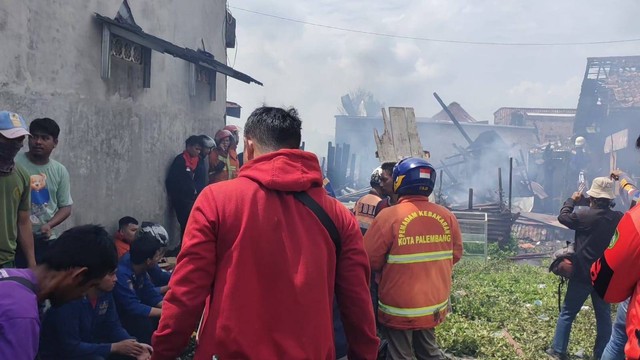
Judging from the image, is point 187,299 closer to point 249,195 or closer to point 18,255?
point 249,195

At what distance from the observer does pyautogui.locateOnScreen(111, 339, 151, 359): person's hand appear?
399 centimetres

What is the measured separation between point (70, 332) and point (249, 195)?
7.11 feet

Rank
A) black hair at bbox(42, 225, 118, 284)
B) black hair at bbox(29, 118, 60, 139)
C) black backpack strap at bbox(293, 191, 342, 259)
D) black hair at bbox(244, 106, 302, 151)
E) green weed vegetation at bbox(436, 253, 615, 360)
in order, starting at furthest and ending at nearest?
green weed vegetation at bbox(436, 253, 615, 360) < black hair at bbox(29, 118, 60, 139) < black hair at bbox(244, 106, 302, 151) < black backpack strap at bbox(293, 191, 342, 259) < black hair at bbox(42, 225, 118, 284)

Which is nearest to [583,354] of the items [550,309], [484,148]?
[550,309]

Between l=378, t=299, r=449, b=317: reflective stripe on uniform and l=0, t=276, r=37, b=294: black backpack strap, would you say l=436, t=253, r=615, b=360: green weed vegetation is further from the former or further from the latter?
l=0, t=276, r=37, b=294: black backpack strap

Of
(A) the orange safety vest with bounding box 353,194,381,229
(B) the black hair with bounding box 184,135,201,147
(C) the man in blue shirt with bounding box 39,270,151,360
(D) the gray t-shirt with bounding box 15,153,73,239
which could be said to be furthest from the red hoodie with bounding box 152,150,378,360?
(B) the black hair with bounding box 184,135,201,147

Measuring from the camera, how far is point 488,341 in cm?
647

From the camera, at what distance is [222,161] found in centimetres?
949

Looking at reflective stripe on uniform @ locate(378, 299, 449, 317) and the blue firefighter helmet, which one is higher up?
the blue firefighter helmet

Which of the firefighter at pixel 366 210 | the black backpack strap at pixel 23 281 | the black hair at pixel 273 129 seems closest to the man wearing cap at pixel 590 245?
the firefighter at pixel 366 210

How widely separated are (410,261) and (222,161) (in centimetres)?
593

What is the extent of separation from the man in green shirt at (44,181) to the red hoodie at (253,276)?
9.74 ft

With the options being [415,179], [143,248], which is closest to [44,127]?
[143,248]

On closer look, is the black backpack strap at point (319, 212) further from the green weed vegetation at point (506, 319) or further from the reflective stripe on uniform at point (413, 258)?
the green weed vegetation at point (506, 319)
